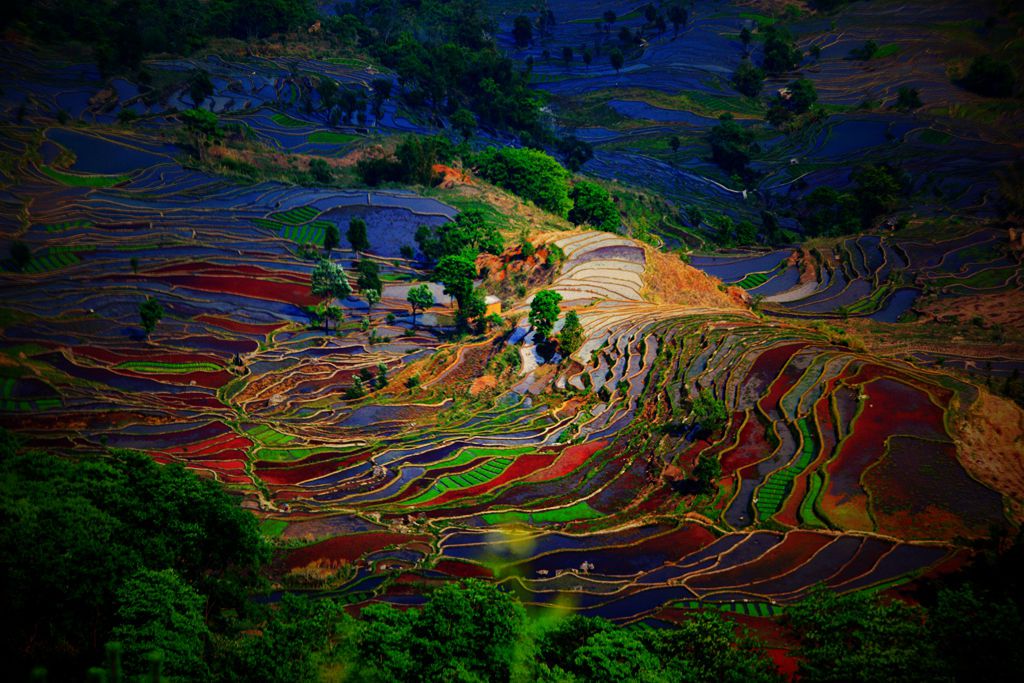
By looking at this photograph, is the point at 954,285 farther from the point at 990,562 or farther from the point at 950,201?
the point at 990,562

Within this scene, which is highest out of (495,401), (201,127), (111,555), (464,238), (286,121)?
(286,121)

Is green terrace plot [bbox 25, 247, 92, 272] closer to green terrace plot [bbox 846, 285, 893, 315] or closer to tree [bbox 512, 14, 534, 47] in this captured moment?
green terrace plot [bbox 846, 285, 893, 315]

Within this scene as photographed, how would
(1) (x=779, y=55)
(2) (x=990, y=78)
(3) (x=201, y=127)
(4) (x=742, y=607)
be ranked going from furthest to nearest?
→ 1. (1) (x=779, y=55)
2. (2) (x=990, y=78)
3. (3) (x=201, y=127)
4. (4) (x=742, y=607)

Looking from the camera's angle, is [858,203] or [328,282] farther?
[858,203]

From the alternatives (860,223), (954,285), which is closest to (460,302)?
(954,285)

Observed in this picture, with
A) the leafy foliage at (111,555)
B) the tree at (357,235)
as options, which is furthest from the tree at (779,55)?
the leafy foliage at (111,555)

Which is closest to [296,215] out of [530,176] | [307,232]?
[307,232]

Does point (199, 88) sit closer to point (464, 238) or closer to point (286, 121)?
point (286, 121)
